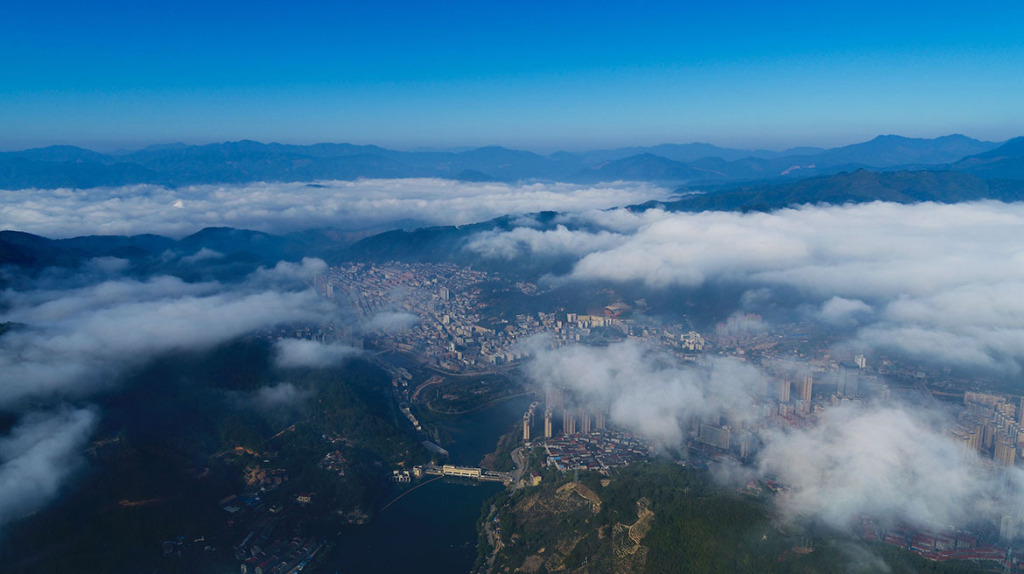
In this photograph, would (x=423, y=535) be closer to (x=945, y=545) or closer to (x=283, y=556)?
(x=283, y=556)

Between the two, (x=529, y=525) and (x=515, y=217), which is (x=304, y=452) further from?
(x=515, y=217)

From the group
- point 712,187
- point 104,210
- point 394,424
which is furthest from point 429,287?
point 712,187

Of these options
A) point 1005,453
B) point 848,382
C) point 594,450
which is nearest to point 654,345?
point 848,382

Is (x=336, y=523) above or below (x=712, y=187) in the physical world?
below

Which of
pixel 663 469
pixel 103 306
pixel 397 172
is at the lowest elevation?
pixel 663 469

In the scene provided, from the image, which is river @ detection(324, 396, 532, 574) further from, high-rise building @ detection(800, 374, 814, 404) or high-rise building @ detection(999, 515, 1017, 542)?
high-rise building @ detection(999, 515, 1017, 542)

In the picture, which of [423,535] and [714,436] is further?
[714,436]

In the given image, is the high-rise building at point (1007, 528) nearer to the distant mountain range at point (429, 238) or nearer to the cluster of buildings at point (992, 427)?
the cluster of buildings at point (992, 427)
